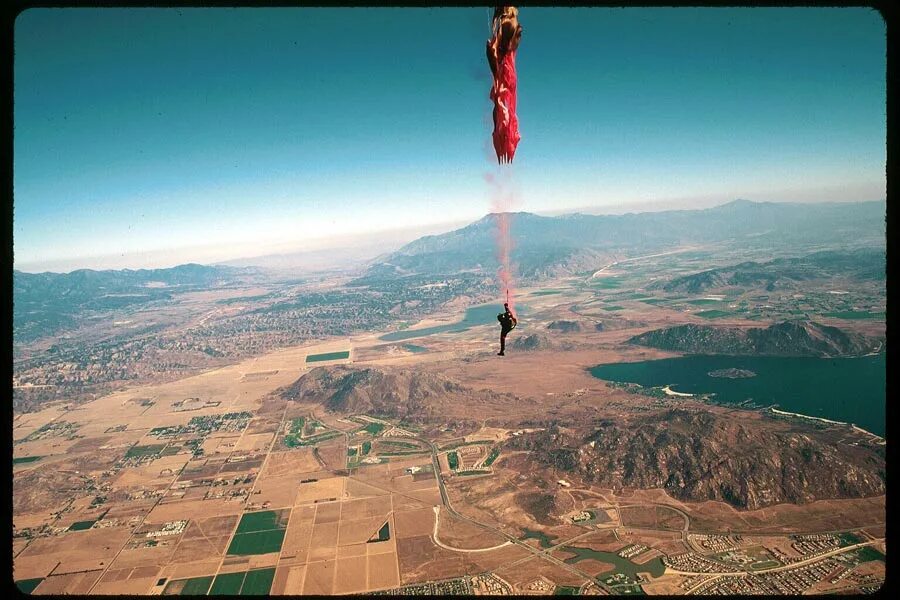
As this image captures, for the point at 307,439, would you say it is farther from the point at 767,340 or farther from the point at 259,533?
the point at 767,340

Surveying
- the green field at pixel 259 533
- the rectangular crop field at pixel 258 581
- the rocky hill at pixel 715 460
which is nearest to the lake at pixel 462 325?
the rocky hill at pixel 715 460

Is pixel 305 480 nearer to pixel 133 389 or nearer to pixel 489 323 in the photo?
pixel 133 389

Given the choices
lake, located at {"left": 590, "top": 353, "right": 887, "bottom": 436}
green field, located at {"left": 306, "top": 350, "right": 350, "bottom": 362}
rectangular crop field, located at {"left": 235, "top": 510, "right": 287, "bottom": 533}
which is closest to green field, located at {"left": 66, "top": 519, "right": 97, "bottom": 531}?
rectangular crop field, located at {"left": 235, "top": 510, "right": 287, "bottom": 533}

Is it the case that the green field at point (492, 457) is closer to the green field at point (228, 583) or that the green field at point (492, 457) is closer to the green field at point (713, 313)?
the green field at point (228, 583)

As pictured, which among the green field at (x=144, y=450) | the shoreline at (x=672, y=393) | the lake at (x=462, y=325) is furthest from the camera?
the lake at (x=462, y=325)

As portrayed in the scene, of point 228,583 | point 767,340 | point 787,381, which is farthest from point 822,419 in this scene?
point 228,583
